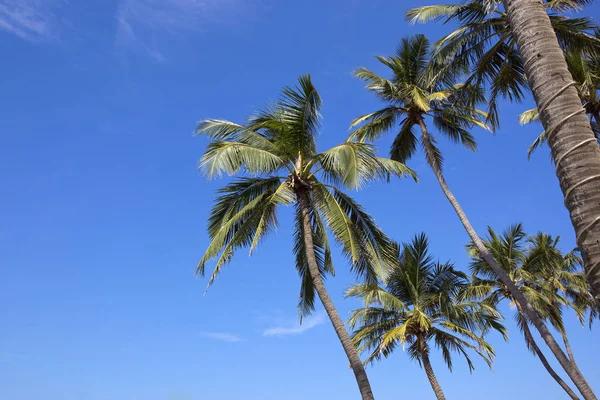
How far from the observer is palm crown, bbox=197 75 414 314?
13.2m

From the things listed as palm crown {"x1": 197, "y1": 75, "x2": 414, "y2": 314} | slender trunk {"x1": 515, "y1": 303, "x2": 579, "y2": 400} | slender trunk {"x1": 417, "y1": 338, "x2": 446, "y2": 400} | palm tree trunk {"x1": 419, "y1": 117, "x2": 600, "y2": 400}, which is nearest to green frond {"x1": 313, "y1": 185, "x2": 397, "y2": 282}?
palm crown {"x1": 197, "y1": 75, "x2": 414, "y2": 314}

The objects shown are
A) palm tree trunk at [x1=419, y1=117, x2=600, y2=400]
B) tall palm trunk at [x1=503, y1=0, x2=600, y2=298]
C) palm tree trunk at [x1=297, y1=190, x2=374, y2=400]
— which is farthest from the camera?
palm tree trunk at [x1=419, y1=117, x2=600, y2=400]

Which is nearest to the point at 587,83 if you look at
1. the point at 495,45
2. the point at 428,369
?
the point at 495,45

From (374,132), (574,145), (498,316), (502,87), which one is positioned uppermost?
(374,132)

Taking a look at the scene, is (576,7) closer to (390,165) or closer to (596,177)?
(390,165)

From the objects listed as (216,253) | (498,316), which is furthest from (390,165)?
(498,316)

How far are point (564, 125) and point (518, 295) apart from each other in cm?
1345

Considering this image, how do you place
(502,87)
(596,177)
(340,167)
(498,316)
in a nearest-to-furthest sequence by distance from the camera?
(596,177)
(340,167)
(502,87)
(498,316)

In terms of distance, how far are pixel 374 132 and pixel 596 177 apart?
1541 centimetres

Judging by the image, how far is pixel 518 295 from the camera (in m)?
16.7

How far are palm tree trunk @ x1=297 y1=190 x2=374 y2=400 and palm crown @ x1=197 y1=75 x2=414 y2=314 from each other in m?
0.41

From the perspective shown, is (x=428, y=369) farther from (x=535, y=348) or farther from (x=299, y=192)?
(x=299, y=192)

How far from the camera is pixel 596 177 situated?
4.25 metres

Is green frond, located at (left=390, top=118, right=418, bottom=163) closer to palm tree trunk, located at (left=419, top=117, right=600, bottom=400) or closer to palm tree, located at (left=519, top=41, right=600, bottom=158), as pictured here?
palm tree trunk, located at (left=419, top=117, right=600, bottom=400)
